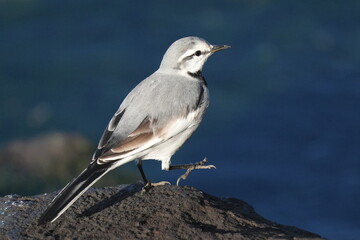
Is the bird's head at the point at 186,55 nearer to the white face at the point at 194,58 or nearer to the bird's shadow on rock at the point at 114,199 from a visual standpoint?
the white face at the point at 194,58

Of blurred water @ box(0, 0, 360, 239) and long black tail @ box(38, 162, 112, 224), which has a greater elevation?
blurred water @ box(0, 0, 360, 239)

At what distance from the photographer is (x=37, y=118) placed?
65.2ft

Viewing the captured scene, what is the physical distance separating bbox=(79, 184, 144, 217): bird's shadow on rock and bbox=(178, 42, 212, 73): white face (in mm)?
1612

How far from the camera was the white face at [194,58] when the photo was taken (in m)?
9.62

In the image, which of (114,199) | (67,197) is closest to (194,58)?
(114,199)

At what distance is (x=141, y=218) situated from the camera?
26.0ft

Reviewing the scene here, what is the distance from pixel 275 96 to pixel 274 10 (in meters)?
3.52

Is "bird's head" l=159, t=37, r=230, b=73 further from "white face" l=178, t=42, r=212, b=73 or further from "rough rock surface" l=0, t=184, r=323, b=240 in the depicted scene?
"rough rock surface" l=0, t=184, r=323, b=240

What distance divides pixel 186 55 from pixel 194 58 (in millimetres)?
109

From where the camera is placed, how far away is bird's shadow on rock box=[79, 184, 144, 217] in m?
8.14

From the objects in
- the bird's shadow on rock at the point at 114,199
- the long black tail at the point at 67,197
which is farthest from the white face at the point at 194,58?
the long black tail at the point at 67,197

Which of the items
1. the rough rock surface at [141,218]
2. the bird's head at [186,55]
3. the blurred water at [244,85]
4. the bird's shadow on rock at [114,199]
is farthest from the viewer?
the blurred water at [244,85]

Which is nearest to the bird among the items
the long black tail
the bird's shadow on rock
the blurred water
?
the long black tail

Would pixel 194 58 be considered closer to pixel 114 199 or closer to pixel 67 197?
pixel 114 199
